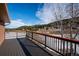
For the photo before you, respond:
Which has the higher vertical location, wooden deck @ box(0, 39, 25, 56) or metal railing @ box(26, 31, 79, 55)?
metal railing @ box(26, 31, 79, 55)

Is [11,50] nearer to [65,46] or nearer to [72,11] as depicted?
[65,46]

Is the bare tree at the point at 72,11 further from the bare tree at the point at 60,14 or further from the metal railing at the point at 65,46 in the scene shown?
the metal railing at the point at 65,46

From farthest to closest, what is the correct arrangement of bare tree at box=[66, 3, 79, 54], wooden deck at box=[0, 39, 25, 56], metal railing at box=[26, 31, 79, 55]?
1. bare tree at box=[66, 3, 79, 54]
2. wooden deck at box=[0, 39, 25, 56]
3. metal railing at box=[26, 31, 79, 55]

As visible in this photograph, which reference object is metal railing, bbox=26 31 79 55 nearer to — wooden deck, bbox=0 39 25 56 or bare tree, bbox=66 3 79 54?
bare tree, bbox=66 3 79 54

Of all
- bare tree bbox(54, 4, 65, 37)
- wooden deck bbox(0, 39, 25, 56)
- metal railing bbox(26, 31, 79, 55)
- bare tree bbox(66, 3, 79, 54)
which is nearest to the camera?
metal railing bbox(26, 31, 79, 55)

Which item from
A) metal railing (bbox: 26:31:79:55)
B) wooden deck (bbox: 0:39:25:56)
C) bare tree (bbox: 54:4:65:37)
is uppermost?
bare tree (bbox: 54:4:65:37)

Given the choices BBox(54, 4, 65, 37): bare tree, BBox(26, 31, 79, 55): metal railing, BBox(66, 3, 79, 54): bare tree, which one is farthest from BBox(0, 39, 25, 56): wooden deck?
BBox(66, 3, 79, 54): bare tree

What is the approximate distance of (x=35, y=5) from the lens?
4926 millimetres

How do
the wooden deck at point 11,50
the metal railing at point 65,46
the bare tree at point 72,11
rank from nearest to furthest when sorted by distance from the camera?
the metal railing at point 65,46, the wooden deck at point 11,50, the bare tree at point 72,11

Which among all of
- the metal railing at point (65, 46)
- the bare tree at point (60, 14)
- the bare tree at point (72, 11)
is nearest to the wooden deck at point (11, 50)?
the metal railing at point (65, 46)

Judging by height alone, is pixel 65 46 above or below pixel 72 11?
below

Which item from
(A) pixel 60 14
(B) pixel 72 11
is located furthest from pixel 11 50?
(B) pixel 72 11

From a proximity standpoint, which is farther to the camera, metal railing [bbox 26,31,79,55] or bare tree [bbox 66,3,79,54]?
bare tree [bbox 66,3,79,54]

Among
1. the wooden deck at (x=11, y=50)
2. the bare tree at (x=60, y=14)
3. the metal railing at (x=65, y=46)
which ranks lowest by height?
the wooden deck at (x=11, y=50)
